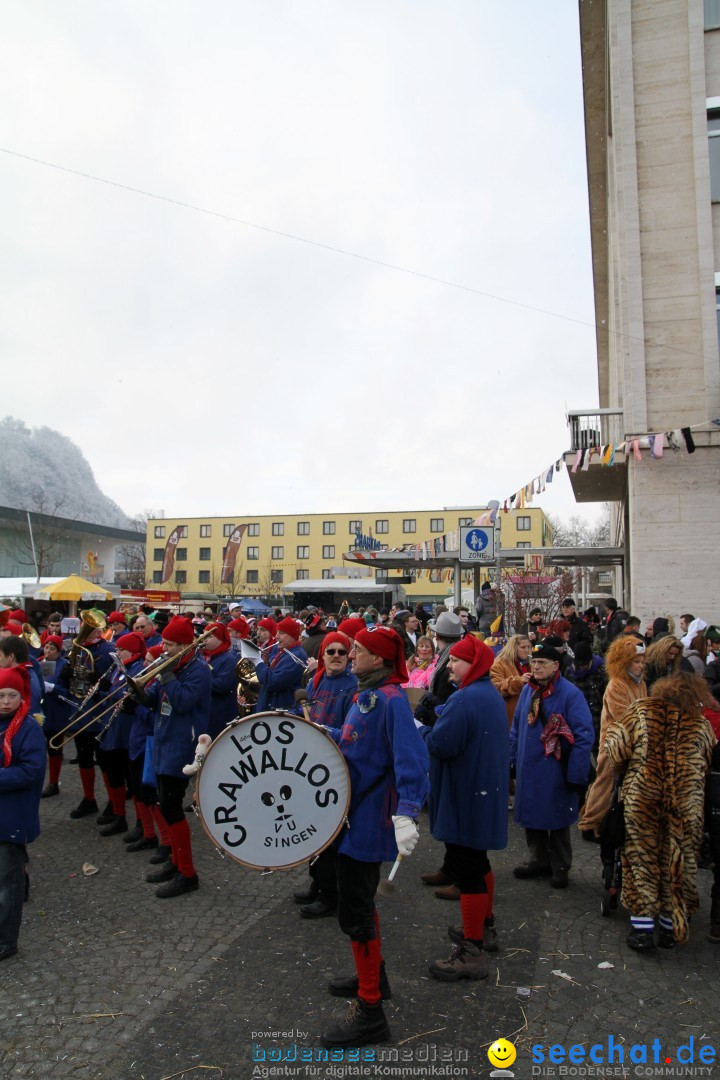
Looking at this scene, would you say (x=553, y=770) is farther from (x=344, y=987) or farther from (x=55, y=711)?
(x=55, y=711)

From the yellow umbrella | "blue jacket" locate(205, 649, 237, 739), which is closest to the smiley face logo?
"blue jacket" locate(205, 649, 237, 739)

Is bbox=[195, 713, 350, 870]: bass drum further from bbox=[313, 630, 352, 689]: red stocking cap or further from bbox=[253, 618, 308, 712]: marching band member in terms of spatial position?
bbox=[253, 618, 308, 712]: marching band member

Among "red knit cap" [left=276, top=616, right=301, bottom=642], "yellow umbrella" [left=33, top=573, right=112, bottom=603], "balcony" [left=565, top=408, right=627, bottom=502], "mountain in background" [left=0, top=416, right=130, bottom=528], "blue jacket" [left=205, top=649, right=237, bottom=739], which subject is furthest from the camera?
"mountain in background" [left=0, top=416, right=130, bottom=528]

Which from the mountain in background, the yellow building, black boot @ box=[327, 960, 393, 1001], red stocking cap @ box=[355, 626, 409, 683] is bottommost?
black boot @ box=[327, 960, 393, 1001]

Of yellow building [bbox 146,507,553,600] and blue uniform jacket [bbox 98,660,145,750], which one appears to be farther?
yellow building [bbox 146,507,553,600]

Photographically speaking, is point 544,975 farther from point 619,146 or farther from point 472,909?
point 619,146

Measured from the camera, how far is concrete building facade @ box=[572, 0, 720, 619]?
13641mm

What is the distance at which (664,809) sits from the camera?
4.30 m

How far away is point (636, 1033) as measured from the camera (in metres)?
3.42

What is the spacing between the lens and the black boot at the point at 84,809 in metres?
7.11

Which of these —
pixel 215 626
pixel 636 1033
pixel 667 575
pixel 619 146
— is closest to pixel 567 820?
pixel 636 1033

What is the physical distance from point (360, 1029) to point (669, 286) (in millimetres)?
14672

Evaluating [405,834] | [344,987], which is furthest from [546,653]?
[344,987]

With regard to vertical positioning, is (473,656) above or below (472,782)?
above
